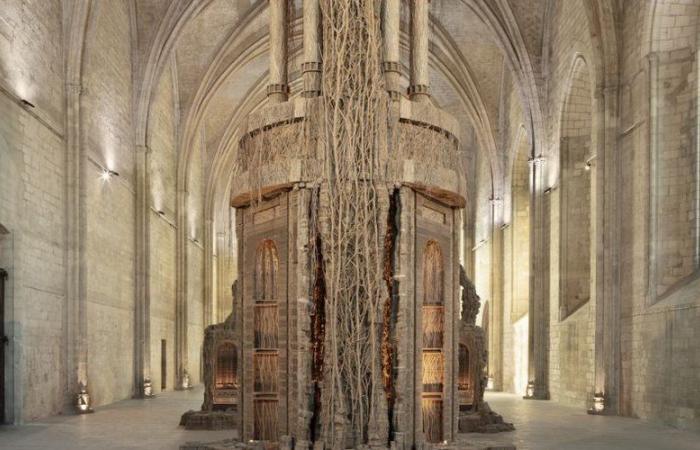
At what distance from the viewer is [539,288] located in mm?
21938

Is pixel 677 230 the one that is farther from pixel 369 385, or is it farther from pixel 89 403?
pixel 89 403

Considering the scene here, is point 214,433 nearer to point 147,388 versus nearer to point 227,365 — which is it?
point 227,365

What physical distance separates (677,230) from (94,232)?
11.7 m

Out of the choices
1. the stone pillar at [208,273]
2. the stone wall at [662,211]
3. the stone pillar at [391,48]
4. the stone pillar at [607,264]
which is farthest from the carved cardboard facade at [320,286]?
the stone pillar at [208,273]

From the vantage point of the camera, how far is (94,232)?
60.7 feet

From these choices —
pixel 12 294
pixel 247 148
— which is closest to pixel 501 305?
pixel 12 294

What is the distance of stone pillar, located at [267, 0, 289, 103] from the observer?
378 inches

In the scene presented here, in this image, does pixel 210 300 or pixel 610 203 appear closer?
pixel 610 203

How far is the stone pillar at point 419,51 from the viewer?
952 centimetres

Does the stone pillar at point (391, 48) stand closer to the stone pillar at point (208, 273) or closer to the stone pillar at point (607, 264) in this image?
the stone pillar at point (607, 264)

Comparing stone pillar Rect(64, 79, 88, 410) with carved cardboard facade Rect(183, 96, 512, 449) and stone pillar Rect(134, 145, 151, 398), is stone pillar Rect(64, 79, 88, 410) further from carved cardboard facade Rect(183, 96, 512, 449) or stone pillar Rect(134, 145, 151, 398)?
carved cardboard facade Rect(183, 96, 512, 449)

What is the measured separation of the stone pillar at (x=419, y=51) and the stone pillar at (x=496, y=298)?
18.8m

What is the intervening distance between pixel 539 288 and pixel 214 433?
1158 centimetres

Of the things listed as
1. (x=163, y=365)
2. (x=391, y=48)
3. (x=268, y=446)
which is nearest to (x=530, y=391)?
(x=163, y=365)
